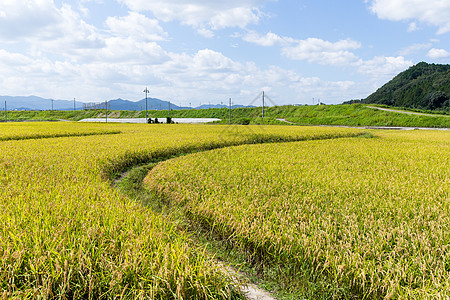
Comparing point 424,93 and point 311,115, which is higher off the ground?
point 424,93

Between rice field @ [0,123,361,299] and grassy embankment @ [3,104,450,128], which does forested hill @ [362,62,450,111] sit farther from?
rice field @ [0,123,361,299]

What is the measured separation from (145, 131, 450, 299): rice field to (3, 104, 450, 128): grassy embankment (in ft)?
152

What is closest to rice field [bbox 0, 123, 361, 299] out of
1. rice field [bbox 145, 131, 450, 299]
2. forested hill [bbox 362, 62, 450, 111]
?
rice field [bbox 145, 131, 450, 299]

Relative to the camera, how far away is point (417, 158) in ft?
36.1

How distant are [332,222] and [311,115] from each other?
64867 millimetres

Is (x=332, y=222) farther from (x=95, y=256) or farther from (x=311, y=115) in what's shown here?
(x=311, y=115)

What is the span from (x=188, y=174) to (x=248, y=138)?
39.7 ft

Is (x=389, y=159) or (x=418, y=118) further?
(x=418, y=118)

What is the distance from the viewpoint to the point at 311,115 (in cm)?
6569

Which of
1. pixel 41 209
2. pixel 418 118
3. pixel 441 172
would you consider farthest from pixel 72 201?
pixel 418 118

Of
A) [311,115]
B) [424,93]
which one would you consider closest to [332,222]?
[311,115]

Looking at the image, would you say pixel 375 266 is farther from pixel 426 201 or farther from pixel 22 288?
pixel 22 288

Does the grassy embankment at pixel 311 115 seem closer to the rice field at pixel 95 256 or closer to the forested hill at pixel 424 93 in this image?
the forested hill at pixel 424 93

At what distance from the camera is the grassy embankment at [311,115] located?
47.0m
